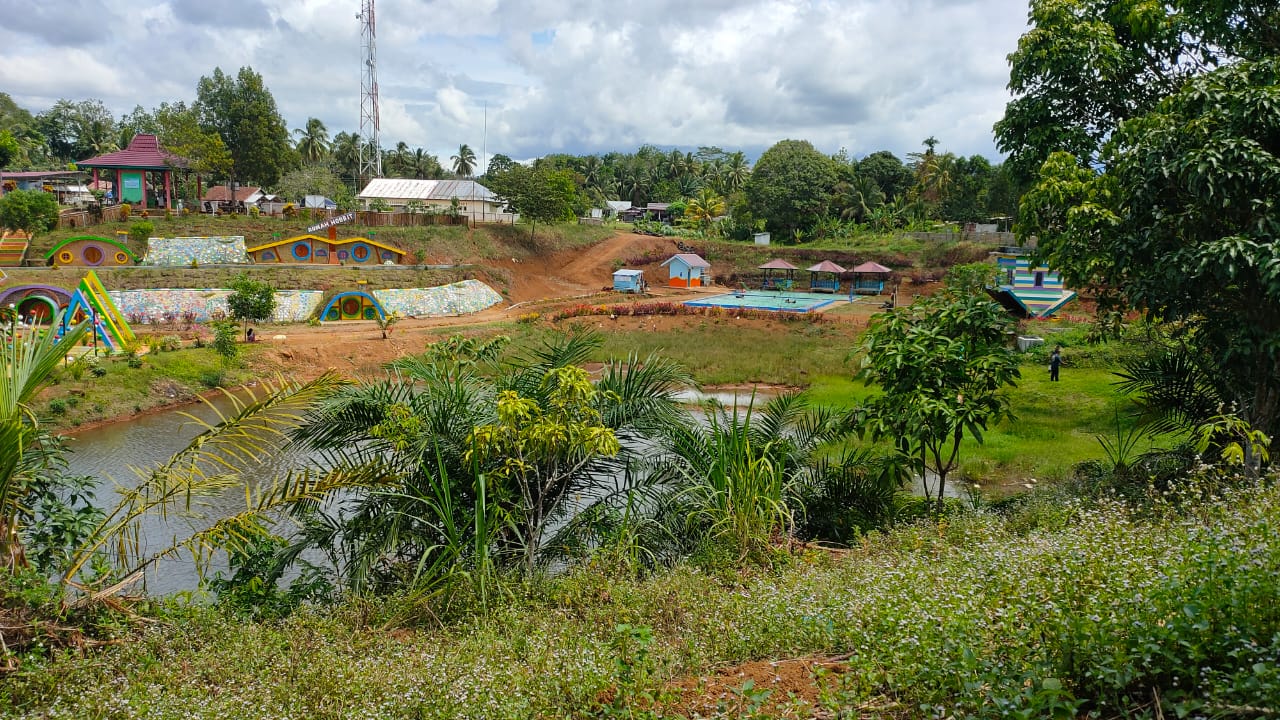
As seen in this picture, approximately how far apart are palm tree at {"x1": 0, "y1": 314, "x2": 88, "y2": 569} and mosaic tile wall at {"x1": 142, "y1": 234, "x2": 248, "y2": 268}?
33154mm

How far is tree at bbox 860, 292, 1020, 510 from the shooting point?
7188mm

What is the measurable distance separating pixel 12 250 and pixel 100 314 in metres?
14.1

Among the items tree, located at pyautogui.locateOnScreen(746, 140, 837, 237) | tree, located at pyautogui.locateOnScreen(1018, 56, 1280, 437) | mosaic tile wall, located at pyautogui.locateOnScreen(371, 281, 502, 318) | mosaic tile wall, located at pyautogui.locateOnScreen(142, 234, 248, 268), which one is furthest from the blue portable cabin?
tree, located at pyautogui.locateOnScreen(1018, 56, 1280, 437)

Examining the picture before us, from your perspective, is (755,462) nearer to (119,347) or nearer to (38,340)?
(38,340)

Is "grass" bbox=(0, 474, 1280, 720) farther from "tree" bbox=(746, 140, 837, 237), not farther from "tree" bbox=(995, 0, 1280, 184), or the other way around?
"tree" bbox=(746, 140, 837, 237)

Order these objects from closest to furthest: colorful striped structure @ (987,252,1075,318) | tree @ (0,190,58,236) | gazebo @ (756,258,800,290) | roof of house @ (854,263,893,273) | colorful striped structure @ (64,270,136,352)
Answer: colorful striped structure @ (64,270,136,352) → colorful striped structure @ (987,252,1075,318) → tree @ (0,190,58,236) → roof of house @ (854,263,893,273) → gazebo @ (756,258,800,290)

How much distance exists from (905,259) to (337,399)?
40718mm

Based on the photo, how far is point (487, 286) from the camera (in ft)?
124

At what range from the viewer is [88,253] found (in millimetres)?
31891

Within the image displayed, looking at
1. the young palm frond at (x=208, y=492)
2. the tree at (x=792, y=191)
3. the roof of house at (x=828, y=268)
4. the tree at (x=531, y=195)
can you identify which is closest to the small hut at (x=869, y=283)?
the roof of house at (x=828, y=268)

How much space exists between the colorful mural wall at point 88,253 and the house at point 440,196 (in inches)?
700

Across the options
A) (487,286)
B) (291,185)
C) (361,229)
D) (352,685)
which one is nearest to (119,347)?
(487,286)

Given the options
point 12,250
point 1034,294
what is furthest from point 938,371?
point 12,250

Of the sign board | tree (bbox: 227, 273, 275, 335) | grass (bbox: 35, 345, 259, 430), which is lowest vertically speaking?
grass (bbox: 35, 345, 259, 430)
